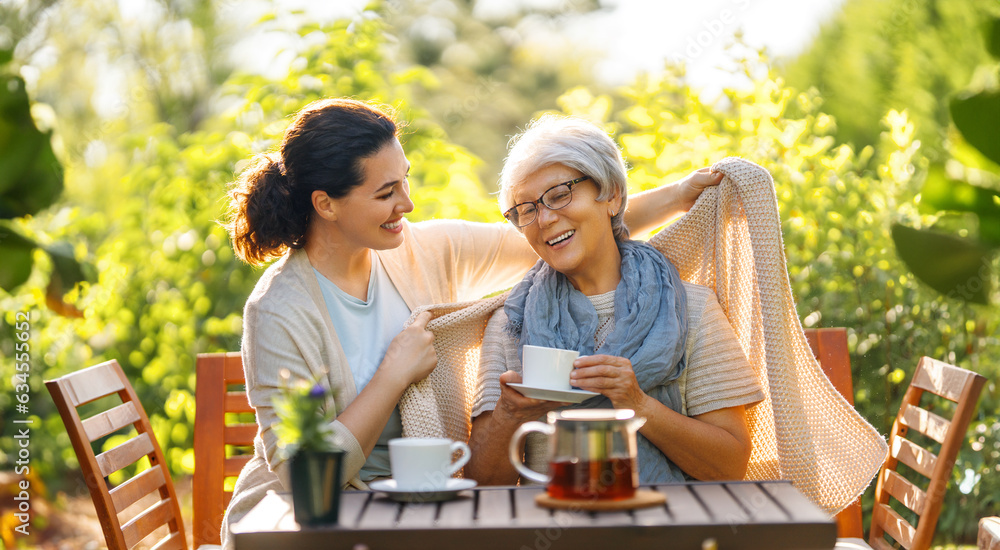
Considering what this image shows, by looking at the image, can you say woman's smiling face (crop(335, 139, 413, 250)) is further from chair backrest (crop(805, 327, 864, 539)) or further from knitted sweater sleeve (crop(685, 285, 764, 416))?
chair backrest (crop(805, 327, 864, 539))

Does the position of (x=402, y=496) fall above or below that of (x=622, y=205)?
below

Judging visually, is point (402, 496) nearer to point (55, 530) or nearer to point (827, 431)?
point (827, 431)

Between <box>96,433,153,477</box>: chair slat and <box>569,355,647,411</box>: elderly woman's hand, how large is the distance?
49.5 inches

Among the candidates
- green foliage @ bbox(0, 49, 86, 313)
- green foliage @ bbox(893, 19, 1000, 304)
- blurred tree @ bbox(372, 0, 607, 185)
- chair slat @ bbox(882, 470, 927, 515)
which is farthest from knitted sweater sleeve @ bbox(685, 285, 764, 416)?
blurred tree @ bbox(372, 0, 607, 185)

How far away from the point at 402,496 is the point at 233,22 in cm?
790

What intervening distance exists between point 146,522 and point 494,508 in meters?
1.28

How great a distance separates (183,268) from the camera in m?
3.81

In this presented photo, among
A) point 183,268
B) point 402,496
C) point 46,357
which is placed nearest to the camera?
point 402,496

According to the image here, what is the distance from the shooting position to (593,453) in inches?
60.2

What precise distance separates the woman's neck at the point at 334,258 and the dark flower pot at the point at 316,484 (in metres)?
1.02

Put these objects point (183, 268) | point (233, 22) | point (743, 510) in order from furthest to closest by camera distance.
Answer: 1. point (233, 22)
2. point (183, 268)
3. point (743, 510)

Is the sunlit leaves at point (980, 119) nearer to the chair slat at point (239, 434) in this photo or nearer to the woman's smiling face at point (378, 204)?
the woman's smiling face at point (378, 204)

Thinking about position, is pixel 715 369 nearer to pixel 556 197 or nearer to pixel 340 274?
pixel 556 197

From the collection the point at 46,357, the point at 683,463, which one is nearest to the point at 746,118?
the point at 683,463
